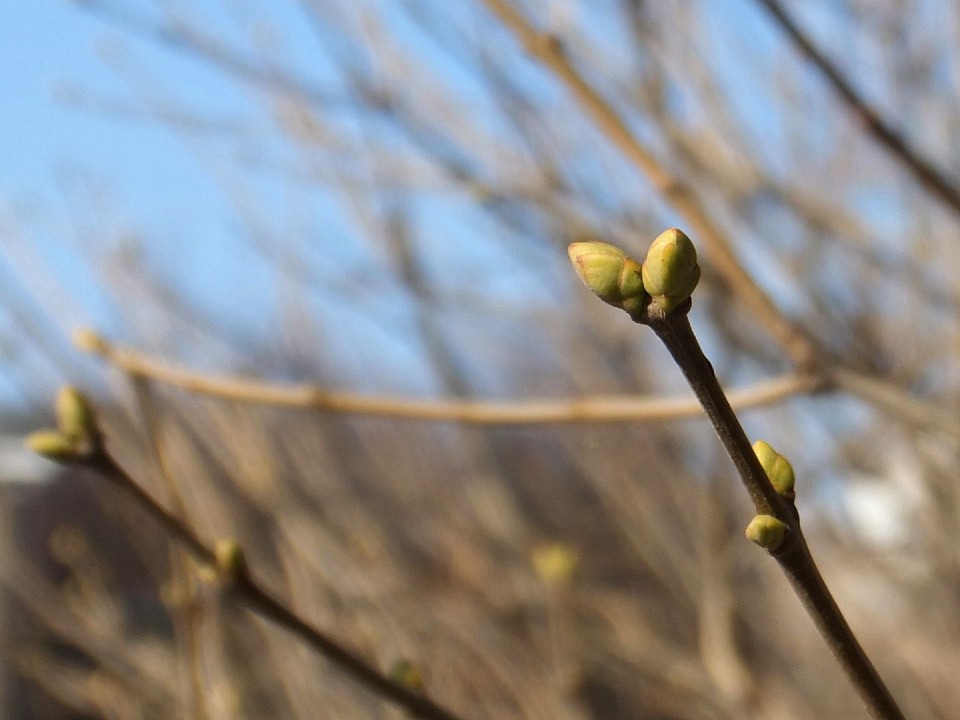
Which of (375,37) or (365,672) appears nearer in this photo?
(365,672)

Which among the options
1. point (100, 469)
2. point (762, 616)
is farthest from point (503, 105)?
point (762, 616)

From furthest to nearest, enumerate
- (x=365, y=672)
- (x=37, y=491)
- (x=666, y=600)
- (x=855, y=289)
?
(x=37, y=491)
(x=666, y=600)
(x=855, y=289)
(x=365, y=672)

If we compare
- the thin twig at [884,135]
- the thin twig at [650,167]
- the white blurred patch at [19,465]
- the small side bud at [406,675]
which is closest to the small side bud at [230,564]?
the small side bud at [406,675]

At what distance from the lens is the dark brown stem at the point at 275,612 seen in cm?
45

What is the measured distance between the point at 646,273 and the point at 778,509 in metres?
0.10

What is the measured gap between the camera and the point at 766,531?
298mm

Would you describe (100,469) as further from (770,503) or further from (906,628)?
(906,628)

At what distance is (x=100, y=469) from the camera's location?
1.52ft

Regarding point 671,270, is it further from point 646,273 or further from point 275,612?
point 275,612

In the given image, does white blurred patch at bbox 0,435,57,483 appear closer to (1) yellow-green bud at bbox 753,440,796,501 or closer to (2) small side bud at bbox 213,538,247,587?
(2) small side bud at bbox 213,538,247,587

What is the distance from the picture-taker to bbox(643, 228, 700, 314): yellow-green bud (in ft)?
0.85

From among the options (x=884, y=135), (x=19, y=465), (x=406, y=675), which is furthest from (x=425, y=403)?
(x=19, y=465)

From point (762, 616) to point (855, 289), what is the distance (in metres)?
0.91

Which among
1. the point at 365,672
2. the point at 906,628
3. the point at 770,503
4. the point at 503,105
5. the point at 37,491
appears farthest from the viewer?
the point at 37,491
